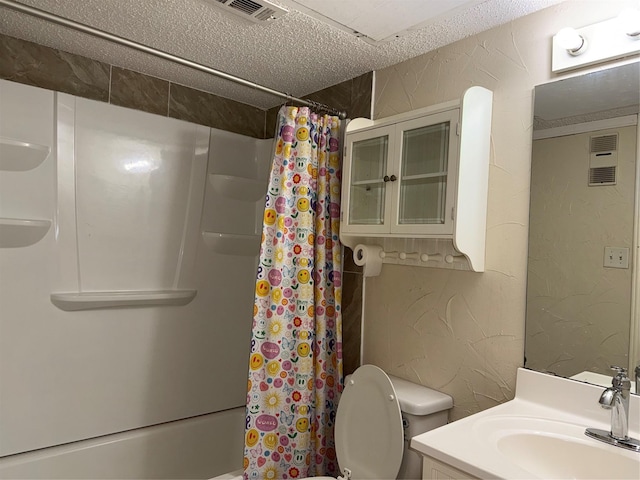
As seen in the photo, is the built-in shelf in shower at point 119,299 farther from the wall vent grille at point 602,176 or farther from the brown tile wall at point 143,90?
the wall vent grille at point 602,176

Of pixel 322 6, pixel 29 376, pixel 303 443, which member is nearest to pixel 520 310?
pixel 303 443

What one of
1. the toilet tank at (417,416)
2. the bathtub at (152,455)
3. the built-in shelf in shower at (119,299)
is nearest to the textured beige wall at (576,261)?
the toilet tank at (417,416)

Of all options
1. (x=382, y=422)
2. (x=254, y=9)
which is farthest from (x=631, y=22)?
(x=382, y=422)

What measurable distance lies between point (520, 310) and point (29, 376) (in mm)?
2066

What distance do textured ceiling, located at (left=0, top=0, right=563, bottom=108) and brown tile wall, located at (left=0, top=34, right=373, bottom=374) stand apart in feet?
0.17

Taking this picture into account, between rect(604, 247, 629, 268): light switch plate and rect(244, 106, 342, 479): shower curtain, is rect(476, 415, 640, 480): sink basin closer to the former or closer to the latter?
rect(604, 247, 629, 268): light switch plate

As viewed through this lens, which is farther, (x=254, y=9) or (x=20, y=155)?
(x=20, y=155)

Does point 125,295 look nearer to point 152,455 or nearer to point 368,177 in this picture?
point 152,455

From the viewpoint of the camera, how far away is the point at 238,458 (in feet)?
8.52

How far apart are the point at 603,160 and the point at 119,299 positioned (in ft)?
6.90

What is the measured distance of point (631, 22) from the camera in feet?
4.54

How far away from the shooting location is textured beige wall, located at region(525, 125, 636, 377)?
55.4 inches

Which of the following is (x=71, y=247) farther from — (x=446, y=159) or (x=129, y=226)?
(x=446, y=159)

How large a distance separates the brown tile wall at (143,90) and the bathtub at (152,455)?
0.86 metres
